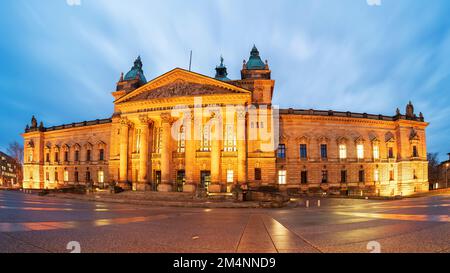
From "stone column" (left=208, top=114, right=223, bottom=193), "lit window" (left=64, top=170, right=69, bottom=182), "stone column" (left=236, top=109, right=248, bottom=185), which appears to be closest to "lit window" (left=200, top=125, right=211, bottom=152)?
"stone column" (left=208, top=114, right=223, bottom=193)

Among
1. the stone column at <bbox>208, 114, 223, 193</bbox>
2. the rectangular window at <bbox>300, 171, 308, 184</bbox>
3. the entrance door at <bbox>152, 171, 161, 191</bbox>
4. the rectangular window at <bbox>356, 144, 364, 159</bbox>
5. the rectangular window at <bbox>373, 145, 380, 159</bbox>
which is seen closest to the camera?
the stone column at <bbox>208, 114, 223, 193</bbox>

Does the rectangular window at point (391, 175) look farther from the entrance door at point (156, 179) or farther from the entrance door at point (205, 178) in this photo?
the entrance door at point (156, 179)

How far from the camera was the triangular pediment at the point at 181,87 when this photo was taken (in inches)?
1514

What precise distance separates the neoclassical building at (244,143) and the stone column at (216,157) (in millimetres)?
143

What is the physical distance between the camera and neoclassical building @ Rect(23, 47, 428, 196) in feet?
125

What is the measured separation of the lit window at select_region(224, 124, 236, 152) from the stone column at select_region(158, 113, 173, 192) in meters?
8.73

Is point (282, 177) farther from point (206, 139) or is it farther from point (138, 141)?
point (138, 141)

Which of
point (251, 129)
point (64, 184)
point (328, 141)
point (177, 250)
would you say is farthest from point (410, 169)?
point (64, 184)

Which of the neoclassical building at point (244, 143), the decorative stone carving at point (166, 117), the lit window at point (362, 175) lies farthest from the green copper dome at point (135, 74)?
the lit window at point (362, 175)

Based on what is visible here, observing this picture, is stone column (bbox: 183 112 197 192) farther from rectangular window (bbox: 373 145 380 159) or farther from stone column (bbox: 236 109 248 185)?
rectangular window (bbox: 373 145 380 159)

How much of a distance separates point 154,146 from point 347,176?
33.8 metres

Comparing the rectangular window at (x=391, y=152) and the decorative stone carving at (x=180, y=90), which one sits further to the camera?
the rectangular window at (x=391, y=152)

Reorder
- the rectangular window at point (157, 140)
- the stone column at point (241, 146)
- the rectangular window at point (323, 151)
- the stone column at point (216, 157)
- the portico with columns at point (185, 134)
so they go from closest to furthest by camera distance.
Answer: the stone column at point (216, 157) → the stone column at point (241, 146) → the portico with columns at point (185, 134) → the rectangular window at point (157, 140) → the rectangular window at point (323, 151)
